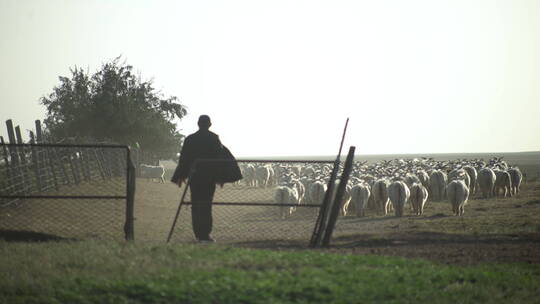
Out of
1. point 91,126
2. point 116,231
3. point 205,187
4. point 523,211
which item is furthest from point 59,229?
point 91,126

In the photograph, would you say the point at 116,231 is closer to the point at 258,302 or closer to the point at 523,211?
the point at 258,302

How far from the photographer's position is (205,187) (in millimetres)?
14398

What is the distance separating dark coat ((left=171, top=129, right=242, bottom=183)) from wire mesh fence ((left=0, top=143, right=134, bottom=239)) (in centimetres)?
150

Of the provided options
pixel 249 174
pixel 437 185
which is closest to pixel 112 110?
pixel 249 174

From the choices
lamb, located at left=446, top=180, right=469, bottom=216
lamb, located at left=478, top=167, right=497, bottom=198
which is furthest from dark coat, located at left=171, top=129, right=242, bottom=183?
lamb, located at left=478, top=167, right=497, bottom=198

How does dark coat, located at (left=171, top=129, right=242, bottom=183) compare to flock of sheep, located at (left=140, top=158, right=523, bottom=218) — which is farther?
flock of sheep, located at (left=140, top=158, right=523, bottom=218)

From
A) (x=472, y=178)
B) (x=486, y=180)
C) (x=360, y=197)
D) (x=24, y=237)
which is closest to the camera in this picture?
(x=24, y=237)

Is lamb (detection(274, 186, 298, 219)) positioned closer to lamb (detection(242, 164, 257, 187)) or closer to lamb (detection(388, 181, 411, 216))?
lamb (detection(388, 181, 411, 216))

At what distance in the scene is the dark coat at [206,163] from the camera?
47.0ft

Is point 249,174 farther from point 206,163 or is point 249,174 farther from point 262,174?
point 206,163

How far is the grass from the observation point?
8.59 m

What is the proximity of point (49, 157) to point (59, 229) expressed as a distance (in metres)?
9.37

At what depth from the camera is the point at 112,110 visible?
169 ft

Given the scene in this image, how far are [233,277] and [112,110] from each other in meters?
43.7
